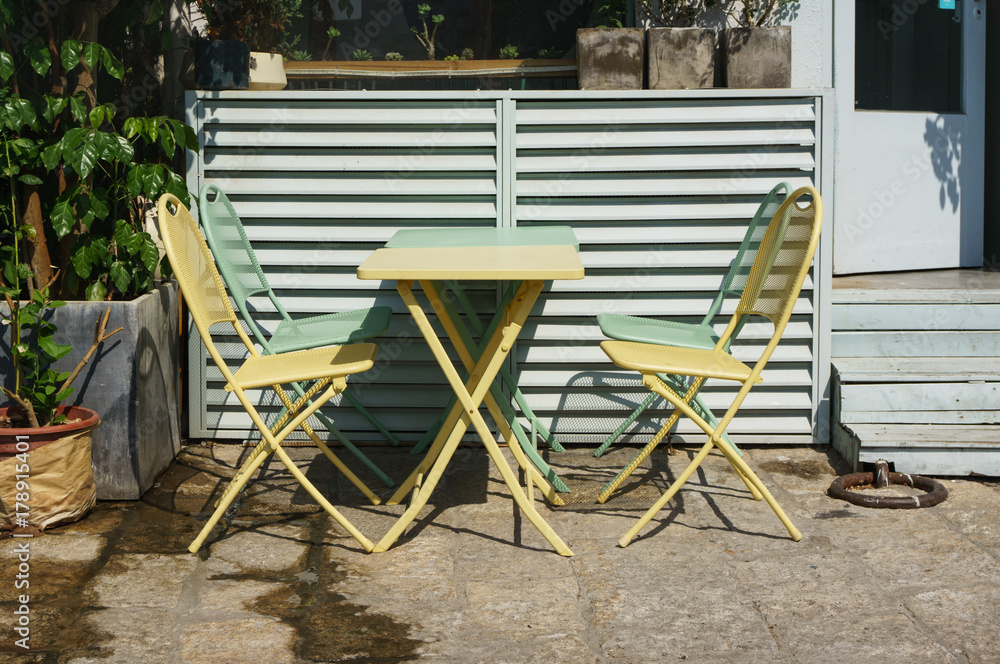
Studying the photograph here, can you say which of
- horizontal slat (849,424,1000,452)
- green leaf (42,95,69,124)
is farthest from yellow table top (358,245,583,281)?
horizontal slat (849,424,1000,452)

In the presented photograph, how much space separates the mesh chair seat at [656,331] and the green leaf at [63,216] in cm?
194

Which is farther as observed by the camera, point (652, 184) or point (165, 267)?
point (652, 184)

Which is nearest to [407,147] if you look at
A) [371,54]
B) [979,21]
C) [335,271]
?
[335,271]

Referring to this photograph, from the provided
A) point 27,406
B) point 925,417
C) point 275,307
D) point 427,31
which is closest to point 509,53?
point 427,31

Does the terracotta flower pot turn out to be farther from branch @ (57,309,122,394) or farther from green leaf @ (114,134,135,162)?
green leaf @ (114,134,135,162)

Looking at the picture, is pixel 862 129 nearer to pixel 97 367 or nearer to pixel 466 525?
pixel 466 525

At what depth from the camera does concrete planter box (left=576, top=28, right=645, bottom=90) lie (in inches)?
160

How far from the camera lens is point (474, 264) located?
112 inches

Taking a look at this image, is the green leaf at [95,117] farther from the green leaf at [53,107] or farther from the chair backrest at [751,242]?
the chair backrest at [751,242]

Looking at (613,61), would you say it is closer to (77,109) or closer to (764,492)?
(764,492)

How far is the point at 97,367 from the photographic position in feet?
11.5

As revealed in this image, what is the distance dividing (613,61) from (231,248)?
1.74 m

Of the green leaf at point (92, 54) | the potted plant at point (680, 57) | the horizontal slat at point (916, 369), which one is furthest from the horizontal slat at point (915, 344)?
the green leaf at point (92, 54)

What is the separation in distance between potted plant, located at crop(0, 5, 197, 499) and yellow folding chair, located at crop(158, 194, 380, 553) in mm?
363
